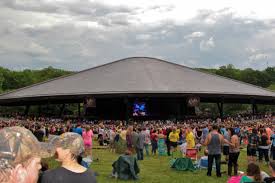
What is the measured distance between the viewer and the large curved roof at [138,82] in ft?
142

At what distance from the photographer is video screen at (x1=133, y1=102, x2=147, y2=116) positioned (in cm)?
4500

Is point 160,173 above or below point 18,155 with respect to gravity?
below

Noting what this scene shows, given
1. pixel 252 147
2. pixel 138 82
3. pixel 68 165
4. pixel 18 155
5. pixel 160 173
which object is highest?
pixel 138 82

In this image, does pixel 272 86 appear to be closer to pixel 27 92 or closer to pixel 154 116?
pixel 154 116

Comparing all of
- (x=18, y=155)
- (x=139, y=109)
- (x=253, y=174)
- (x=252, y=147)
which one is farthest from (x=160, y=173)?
(x=139, y=109)

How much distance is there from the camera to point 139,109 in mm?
45062

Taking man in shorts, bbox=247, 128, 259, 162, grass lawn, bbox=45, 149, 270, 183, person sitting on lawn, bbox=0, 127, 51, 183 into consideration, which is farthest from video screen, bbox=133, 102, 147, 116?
person sitting on lawn, bbox=0, 127, 51, 183

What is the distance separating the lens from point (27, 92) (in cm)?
4744

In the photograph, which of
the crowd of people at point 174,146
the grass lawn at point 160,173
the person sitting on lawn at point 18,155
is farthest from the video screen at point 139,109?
the person sitting on lawn at point 18,155

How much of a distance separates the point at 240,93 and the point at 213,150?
32.5m

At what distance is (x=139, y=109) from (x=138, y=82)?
3.03m

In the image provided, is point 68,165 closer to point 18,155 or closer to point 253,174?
point 18,155

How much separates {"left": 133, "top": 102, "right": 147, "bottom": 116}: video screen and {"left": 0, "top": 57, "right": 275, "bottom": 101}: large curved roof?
1988 millimetres

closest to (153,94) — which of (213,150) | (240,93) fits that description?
(240,93)
